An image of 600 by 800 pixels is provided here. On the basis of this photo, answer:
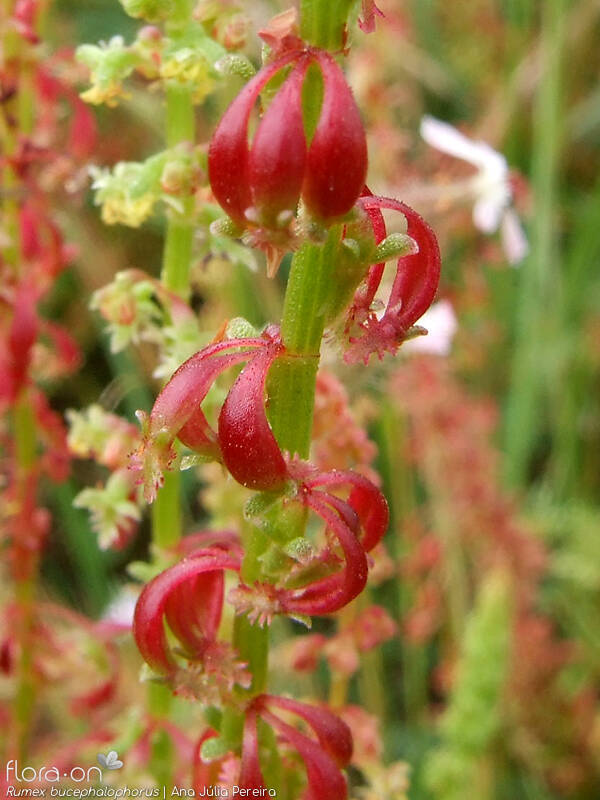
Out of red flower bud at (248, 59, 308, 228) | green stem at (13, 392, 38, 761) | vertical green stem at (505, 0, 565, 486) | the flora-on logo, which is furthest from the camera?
vertical green stem at (505, 0, 565, 486)

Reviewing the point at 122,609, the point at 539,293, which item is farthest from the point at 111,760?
the point at 539,293

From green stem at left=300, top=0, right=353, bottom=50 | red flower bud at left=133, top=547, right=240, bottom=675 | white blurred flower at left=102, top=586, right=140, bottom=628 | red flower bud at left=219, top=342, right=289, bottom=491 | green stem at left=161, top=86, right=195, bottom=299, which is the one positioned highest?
green stem at left=300, top=0, right=353, bottom=50

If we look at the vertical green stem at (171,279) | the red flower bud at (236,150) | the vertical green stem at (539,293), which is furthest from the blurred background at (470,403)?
the red flower bud at (236,150)

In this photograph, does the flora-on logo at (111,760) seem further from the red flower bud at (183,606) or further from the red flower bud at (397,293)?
the red flower bud at (397,293)

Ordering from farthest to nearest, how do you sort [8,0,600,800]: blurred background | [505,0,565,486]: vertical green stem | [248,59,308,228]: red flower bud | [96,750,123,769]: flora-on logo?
[505,0,565,486]: vertical green stem → [8,0,600,800]: blurred background → [96,750,123,769]: flora-on logo → [248,59,308,228]: red flower bud

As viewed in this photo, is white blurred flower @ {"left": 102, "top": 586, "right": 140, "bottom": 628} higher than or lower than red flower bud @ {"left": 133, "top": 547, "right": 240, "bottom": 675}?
lower

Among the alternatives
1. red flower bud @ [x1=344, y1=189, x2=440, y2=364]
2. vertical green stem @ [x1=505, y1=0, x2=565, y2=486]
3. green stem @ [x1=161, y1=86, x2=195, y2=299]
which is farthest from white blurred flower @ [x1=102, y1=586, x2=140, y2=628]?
vertical green stem @ [x1=505, y1=0, x2=565, y2=486]

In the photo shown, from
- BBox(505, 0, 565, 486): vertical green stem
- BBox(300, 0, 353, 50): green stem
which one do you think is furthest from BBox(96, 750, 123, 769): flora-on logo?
BBox(505, 0, 565, 486): vertical green stem

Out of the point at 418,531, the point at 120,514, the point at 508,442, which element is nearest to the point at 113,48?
the point at 120,514

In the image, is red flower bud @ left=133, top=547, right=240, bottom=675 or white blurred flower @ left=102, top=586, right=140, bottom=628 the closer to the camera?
red flower bud @ left=133, top=547, right=240, bottom=675

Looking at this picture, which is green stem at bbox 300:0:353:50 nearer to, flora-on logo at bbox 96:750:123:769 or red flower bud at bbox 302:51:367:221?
red flower bud at bbox 302:51:367:221
